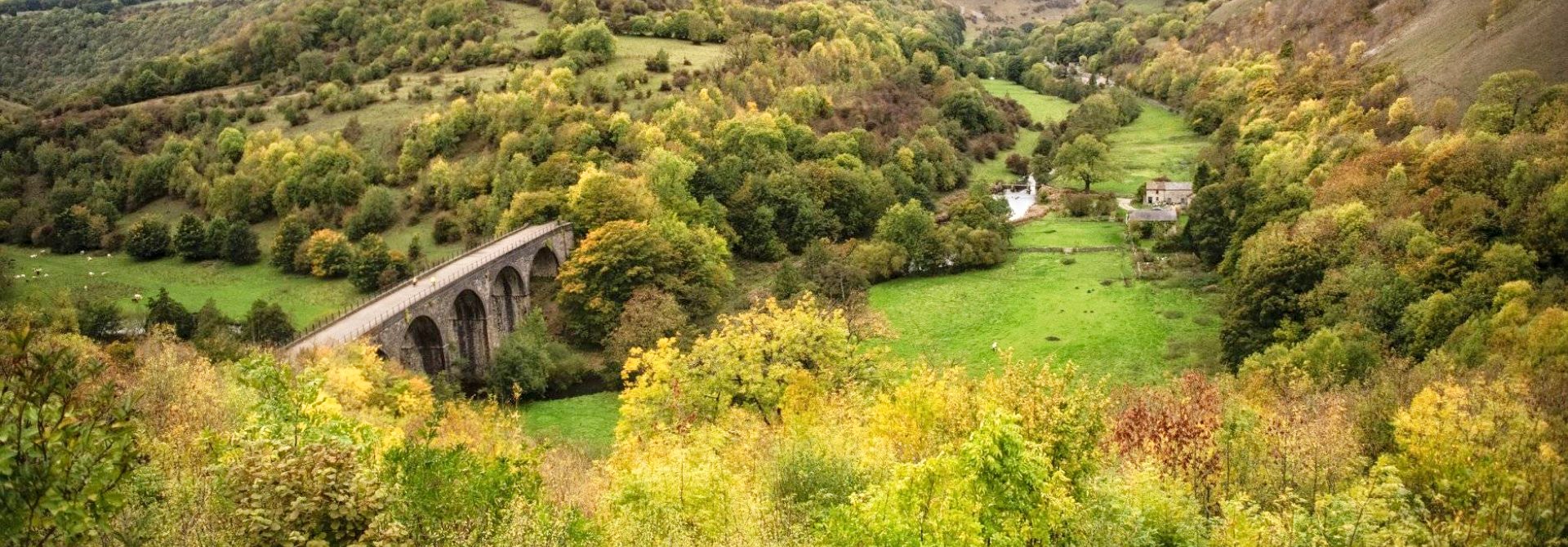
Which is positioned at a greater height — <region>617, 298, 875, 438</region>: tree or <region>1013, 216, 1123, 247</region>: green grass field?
<region>617, 298, 875, 438</region>: tree

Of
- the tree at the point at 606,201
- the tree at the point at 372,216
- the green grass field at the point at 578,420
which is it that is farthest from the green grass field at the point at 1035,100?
the green grass field at the point at 578,420

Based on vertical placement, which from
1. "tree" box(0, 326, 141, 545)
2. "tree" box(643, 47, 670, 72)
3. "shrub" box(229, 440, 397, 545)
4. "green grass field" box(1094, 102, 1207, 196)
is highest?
"tree" box(0, 326, 141, 545)

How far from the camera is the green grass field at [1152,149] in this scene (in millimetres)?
93438

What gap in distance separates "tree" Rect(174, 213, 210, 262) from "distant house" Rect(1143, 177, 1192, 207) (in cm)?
7394

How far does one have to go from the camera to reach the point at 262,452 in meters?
12.2

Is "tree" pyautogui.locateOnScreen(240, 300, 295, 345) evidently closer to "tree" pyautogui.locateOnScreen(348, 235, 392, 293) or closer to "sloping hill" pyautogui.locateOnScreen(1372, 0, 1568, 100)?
"tree" pyautogui.locateOnScreen(348, 235, 392, 293)

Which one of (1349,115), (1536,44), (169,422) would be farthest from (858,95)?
(169,422)

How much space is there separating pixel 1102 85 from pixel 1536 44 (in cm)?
8154

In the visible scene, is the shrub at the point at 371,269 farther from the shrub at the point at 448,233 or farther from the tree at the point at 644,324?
the tree at the point at 644,324

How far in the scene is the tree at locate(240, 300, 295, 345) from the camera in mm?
48634

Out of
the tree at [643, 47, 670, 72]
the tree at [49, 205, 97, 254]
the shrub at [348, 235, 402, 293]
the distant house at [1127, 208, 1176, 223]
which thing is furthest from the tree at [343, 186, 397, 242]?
the distant house at [1127, 208, 1176, 223]

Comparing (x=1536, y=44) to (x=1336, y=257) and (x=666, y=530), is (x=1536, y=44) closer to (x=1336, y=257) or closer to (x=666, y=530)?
(x=1336, y=257)

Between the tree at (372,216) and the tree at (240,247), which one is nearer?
the tree at (240,247)

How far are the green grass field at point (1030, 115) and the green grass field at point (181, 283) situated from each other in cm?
5434
